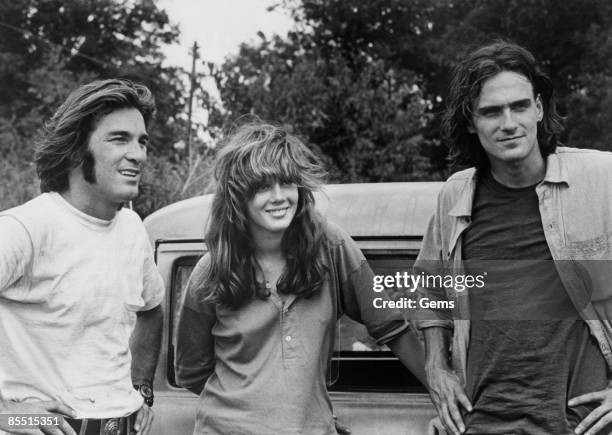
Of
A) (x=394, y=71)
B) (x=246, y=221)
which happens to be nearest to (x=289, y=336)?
(x=246, y=221)

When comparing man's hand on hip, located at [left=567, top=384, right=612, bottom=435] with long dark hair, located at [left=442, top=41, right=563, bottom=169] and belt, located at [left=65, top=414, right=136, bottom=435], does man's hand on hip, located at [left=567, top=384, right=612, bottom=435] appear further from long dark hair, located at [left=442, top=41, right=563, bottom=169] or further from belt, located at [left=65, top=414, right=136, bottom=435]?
belt, located at [left=65, top=414, right=136, bottom=435]

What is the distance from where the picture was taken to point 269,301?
259 centimetres

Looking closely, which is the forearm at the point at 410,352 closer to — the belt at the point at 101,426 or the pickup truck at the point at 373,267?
the pickup truck at the point at 373,267

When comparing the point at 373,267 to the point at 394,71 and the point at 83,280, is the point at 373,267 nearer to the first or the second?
the point at 83,280

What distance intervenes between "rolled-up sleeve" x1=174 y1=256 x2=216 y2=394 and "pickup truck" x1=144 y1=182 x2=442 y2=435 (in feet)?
1.06

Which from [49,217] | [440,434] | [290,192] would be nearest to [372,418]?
[440,434]

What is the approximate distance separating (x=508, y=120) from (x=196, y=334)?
1.18 metres

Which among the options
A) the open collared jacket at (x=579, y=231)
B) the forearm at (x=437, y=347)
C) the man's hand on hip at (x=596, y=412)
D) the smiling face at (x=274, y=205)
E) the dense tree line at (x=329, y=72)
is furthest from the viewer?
the dense tree line at (x=329, y=72)

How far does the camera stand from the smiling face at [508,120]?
102 inches

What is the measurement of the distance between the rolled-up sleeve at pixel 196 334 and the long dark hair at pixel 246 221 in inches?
1.7

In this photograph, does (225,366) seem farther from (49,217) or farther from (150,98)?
(150,98)

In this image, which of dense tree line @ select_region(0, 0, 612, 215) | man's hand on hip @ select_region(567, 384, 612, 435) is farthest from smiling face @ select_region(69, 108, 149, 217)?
dense tree line @ select_region(0, 0, 612, 215)

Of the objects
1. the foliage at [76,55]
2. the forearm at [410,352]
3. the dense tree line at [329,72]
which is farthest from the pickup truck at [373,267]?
the foliage at [76,55]

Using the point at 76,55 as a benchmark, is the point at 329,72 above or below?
below
